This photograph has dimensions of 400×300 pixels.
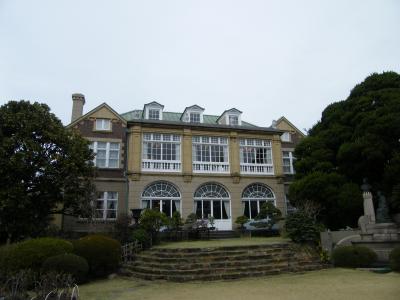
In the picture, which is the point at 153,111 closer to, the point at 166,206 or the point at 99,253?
the point at 166,206

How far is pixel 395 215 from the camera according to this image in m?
16.8

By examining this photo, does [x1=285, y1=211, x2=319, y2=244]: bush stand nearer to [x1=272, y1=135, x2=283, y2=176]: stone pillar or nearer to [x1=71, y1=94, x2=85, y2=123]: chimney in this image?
[x1=272, y1=135, x2=283, y2=176]: stone pillar

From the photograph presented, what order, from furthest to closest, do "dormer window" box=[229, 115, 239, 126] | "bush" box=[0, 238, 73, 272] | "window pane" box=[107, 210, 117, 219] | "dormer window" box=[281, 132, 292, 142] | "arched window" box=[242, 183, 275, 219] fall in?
"dormer window" box=[281, 132, 292, 142], "dormer window" box=[229, 115, 239, 126], "arched window" box=[242, 183, 275, 219], "window pane" box=[107, 210, 117, 219], "bush" box=[0, 238, 73, 272]

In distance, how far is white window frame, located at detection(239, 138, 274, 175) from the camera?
80.3ft

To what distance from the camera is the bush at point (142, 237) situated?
15656mm

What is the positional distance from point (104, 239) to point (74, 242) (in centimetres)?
110

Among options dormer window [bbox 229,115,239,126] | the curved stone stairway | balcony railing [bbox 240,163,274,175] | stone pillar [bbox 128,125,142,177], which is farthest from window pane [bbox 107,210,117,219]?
dormer window [bbox 229,115,239,126]

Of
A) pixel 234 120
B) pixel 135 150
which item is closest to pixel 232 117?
pixel 234 120

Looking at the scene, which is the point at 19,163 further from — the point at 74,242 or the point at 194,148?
the point at 194,148

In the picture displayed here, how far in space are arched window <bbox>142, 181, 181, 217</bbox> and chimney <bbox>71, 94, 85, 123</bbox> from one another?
8.36m

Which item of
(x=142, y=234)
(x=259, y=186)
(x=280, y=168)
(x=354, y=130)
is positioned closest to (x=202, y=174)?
(x=259, y=186)

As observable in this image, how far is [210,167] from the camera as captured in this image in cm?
2369

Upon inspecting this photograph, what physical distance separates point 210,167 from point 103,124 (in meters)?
8.25

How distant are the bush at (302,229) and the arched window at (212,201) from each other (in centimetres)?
814
